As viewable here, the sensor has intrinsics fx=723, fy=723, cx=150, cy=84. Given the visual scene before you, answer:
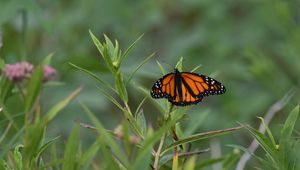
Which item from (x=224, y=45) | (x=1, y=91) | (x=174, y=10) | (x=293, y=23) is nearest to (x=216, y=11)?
(x=224, y=45)

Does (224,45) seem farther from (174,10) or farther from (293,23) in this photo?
(293,23)

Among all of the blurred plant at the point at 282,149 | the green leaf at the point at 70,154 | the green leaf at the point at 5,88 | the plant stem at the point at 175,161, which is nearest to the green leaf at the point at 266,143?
the blurred plant at the point at 282,149

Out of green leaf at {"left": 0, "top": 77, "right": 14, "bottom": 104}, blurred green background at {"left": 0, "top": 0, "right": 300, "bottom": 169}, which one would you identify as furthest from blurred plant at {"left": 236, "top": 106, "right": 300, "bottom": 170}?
blurred green background at {"left": 0, "top": 0, "right": 300, "bottom": 169}

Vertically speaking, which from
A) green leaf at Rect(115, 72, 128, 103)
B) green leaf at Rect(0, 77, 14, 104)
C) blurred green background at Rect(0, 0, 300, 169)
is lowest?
blurred green background at Rect(0, 0, 300, 169)

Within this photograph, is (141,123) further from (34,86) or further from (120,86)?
(34,86)

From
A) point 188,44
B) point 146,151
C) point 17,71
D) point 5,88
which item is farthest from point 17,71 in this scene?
point 188,44

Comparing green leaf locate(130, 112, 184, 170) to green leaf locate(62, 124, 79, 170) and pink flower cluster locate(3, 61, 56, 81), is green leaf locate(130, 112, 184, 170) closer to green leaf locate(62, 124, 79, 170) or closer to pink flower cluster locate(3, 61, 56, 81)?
green leaf locate(62, 124, 79, 170)

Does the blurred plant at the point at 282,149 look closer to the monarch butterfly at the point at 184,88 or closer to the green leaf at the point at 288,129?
the green leaf at the point at 288,129
